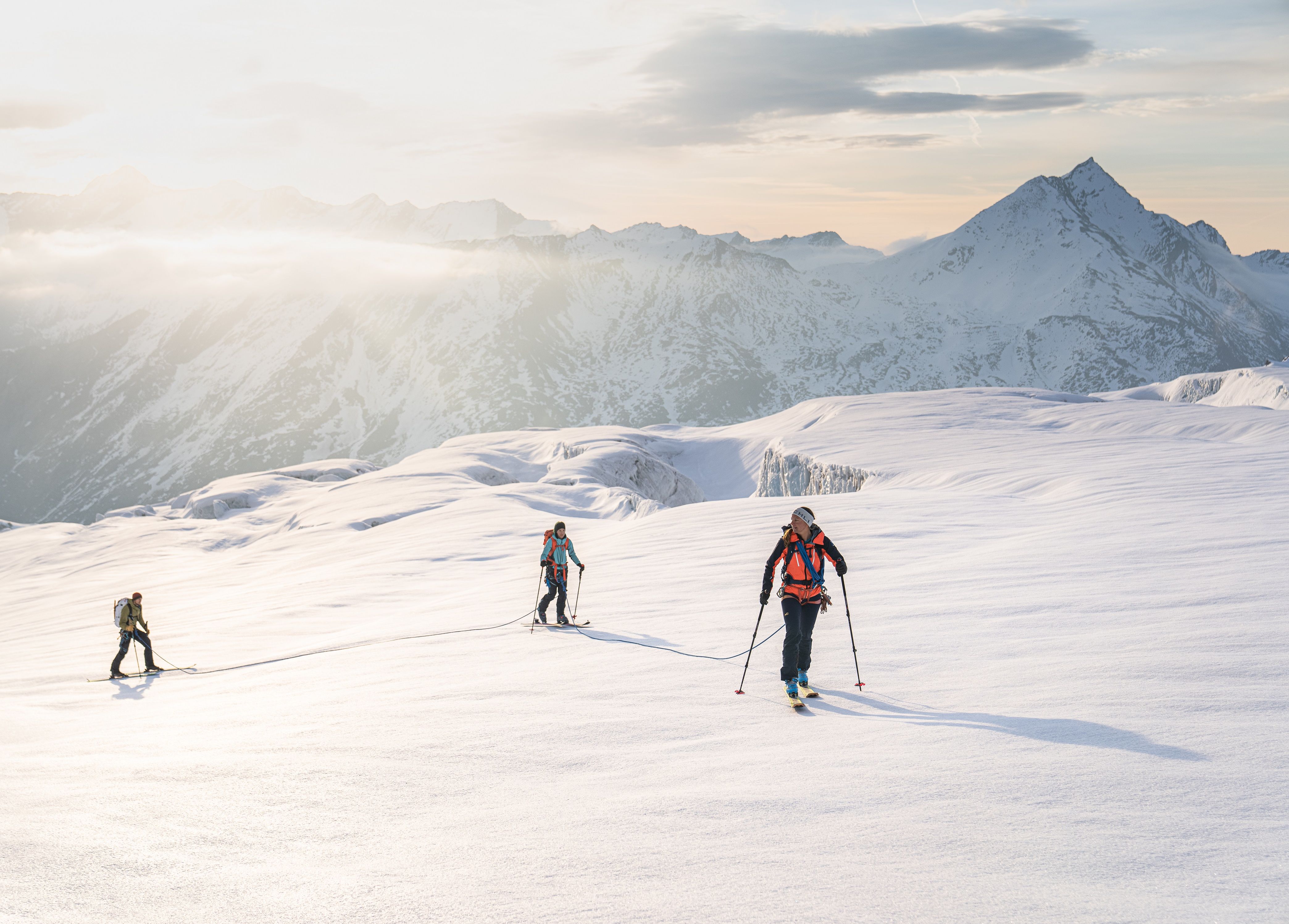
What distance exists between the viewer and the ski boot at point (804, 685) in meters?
9.41

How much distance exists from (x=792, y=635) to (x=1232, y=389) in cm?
7896

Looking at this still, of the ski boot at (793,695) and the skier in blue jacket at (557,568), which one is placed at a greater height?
the skier in blue jacket at (557,568)

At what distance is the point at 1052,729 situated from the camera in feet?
24.6

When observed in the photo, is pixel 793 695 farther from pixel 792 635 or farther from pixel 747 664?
pixel 747 664

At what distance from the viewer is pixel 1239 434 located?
38844 mm

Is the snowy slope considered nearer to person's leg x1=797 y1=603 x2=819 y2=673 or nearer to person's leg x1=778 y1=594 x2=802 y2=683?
person's leg x1=797 y1=603 x2=819 y2=673

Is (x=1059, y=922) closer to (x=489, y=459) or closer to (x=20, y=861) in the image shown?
(x=20, y=861)

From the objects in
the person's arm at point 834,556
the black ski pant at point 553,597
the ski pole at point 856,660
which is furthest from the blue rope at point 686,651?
the person's arm at point 834,556

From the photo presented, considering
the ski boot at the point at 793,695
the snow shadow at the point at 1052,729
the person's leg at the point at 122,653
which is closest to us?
the snow shadow at the point at 1052,729

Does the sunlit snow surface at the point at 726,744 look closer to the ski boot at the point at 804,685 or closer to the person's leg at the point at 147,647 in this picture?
the ski boot at the point at 804,685

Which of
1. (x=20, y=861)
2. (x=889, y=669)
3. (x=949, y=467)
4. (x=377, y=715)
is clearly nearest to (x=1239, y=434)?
(x=949, y=467)

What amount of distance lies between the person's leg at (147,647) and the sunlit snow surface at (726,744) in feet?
3.49

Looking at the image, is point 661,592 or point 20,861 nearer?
point 20,861

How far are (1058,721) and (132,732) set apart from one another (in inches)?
407
